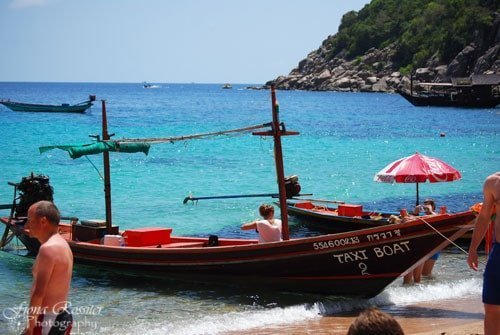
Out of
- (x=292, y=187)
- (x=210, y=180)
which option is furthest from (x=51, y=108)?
(x=292, y=187)

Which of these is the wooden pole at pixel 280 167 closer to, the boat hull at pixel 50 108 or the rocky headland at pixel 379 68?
the rocky headland at pixel 379 68

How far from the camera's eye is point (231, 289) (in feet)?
49.8

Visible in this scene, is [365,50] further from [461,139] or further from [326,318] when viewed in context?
[326,318]

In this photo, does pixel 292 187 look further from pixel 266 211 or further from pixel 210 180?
pixel 210 180

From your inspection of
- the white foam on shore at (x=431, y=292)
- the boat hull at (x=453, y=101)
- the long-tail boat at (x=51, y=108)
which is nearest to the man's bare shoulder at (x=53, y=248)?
the white foam on shore at (x=431, y=292)

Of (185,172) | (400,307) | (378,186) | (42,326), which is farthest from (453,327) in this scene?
(185,172)

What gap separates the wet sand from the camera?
466 inches

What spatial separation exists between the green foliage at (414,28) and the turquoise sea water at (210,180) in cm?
3416

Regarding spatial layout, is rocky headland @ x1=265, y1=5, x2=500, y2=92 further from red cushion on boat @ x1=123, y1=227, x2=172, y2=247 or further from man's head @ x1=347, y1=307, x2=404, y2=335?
man's head @ x1=347, y1=307, x2=404, y2=335

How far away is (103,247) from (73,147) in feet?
7.45

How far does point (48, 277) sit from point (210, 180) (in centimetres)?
2969

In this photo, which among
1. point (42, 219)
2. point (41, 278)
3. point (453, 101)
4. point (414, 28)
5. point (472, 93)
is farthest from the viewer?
point (414, 28)

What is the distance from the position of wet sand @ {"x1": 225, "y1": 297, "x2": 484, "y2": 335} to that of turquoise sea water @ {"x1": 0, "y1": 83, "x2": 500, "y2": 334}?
54 cm

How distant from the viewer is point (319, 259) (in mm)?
13867
